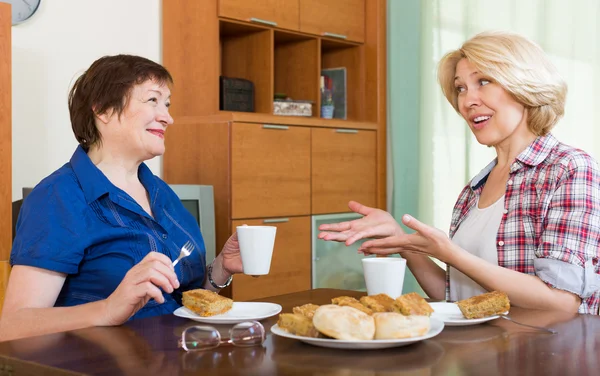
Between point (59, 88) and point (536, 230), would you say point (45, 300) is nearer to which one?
point (536, 230)

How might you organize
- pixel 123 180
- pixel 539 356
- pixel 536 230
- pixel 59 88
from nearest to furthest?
pixel 539 356, pixel 536 230, pixel 123 180, pixel 59 88

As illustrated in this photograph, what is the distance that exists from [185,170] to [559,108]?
2.04 m

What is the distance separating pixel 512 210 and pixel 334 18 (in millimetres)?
2464

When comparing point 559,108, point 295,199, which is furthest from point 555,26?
point 559,108

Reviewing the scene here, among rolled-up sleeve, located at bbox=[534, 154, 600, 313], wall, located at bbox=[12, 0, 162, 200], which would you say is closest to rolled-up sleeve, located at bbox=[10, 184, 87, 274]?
rolled-up sleeve, located at bbox=[534, 154, 600, 313]

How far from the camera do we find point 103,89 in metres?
1.86

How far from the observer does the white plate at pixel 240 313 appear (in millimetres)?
1287

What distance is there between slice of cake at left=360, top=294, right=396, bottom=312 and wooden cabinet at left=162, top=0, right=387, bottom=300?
217cm

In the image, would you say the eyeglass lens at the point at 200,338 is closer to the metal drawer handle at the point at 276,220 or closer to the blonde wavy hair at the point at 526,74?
the blonde wavy hair at the point at 526,74

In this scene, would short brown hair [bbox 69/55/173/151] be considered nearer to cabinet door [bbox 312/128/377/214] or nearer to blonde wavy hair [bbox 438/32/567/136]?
blonde wavy hair [bbox 438/32/567/136]

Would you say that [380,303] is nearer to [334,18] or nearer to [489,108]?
[489,108]

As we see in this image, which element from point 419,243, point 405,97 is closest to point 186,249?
point 419,243

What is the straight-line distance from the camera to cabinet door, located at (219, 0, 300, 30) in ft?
11.4

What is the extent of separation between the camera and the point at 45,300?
151 cm
